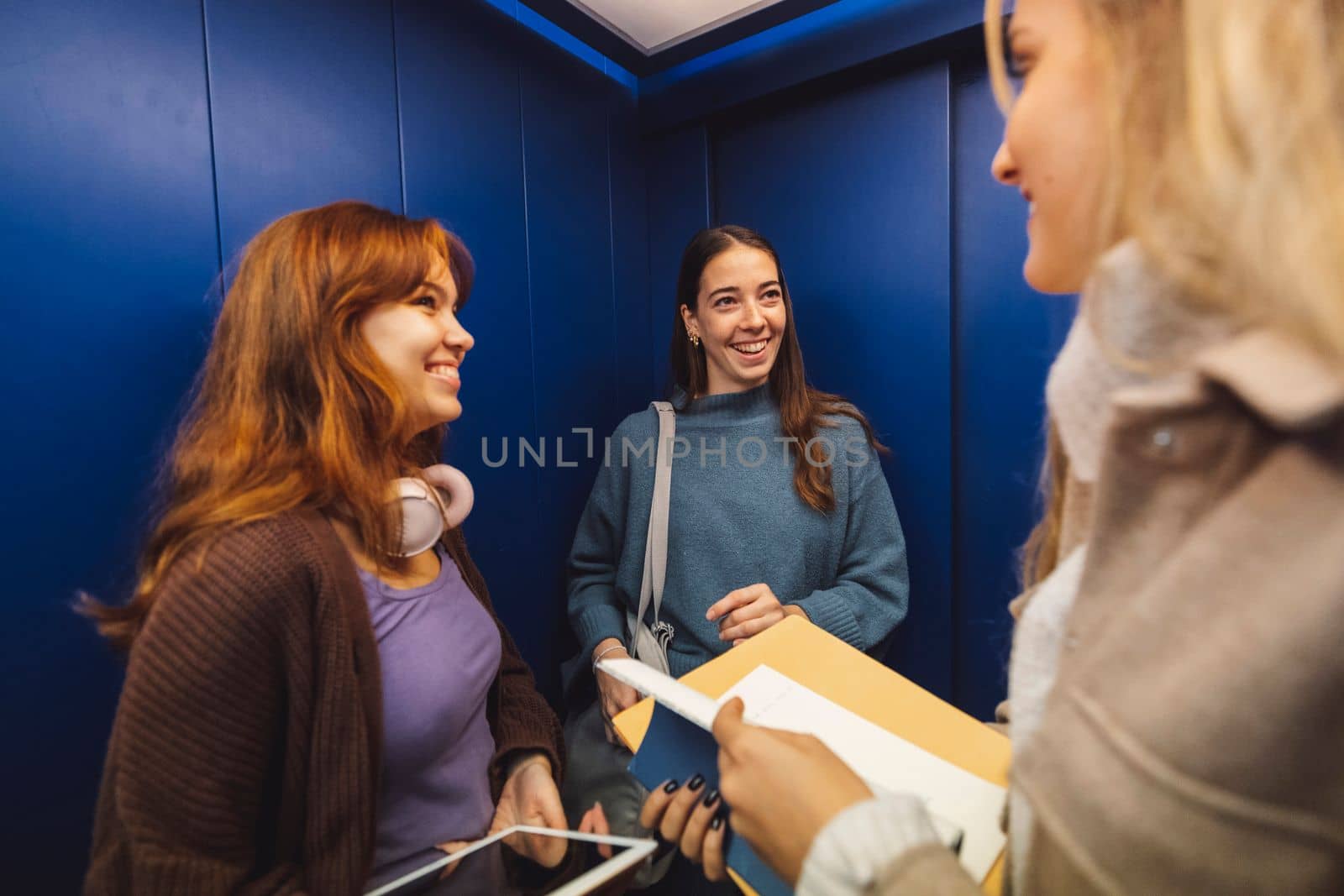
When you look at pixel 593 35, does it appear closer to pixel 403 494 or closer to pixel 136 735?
pixel 403 494

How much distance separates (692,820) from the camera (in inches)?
28.5

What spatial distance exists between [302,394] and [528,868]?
0.80 m

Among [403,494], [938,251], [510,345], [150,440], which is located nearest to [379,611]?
[403,494]

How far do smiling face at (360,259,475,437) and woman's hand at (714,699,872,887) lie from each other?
30.7 inches

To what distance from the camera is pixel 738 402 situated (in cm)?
183

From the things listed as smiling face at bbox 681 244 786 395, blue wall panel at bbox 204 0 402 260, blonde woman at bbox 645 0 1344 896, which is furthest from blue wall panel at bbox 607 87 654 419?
blonde woman at bbox 645 0 1344 896

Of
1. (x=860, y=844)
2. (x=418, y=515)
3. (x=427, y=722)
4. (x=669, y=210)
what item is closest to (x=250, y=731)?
(x=427, y=722)

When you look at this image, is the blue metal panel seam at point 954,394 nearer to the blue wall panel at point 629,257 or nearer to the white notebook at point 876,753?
the blue wall panel at point 629,257

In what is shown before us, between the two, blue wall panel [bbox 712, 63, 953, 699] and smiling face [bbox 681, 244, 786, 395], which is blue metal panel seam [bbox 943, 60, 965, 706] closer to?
blue wall panel [bbox 712, 63, 953, 699]

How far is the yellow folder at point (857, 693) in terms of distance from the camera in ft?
2.84

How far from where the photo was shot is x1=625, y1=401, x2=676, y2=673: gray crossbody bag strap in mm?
1658

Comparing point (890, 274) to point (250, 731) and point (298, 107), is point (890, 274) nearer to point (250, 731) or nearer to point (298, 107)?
point (298, 107)

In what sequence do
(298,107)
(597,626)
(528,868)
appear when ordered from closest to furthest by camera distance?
(528,868) < (298,107) < (597,626)

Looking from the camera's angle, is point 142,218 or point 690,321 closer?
point 142,218
